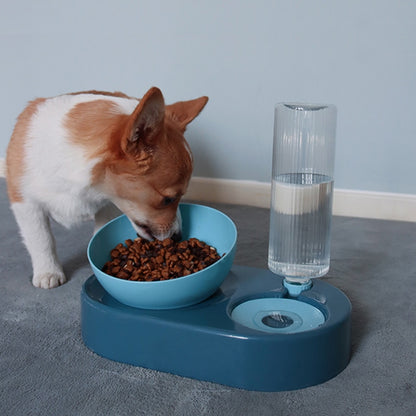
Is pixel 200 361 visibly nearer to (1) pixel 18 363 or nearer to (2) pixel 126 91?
(1) pixel 18 363

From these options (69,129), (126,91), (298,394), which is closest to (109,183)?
(69,129)

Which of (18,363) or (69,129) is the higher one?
(69,129)

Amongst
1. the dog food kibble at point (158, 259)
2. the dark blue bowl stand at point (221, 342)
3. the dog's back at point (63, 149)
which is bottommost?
the dark blue bowl stand at point (221, 342)

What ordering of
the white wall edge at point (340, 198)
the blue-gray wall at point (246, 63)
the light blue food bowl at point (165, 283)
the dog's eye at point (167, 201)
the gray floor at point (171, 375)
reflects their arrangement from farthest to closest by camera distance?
the white wall edge at point (340, 198)
the blue-gray wall at point (246, 63)
the dog's eye at point (167, 201)
the light blue food bowl at point (165, 283)
the gray floor at point (171, 375)

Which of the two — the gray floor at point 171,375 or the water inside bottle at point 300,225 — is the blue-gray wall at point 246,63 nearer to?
the gray floor at point 171,375

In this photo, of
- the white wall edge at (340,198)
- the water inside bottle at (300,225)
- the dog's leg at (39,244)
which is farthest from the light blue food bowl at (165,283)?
the white wall edge at (340,198)

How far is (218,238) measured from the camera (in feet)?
5.35

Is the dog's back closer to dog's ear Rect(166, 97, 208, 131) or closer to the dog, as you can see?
the dog

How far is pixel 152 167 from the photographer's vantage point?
4.80ft

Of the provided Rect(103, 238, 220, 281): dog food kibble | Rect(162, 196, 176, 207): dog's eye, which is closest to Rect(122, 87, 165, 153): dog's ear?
Rect(162, 196, 176, 207): dog's eye

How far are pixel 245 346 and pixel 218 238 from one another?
0.50 meters

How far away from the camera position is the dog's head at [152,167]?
136cm

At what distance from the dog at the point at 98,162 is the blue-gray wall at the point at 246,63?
2.88 ft

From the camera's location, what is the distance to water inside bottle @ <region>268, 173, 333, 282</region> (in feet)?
4.33
